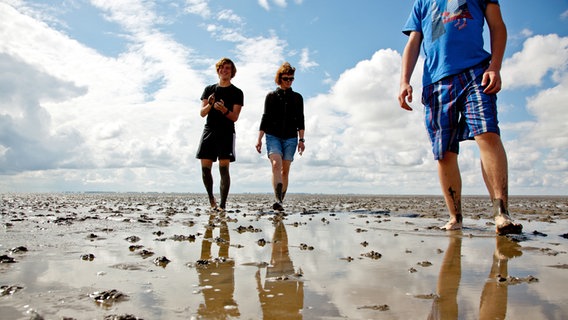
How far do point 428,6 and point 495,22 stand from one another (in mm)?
774

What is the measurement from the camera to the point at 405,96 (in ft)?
15.0

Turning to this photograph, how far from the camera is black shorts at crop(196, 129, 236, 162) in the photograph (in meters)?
7.56

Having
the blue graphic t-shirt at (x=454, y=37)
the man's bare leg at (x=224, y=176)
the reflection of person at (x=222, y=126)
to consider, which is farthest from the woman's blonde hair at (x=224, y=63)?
the blue graphic t-shirt at (x=454, y=37)

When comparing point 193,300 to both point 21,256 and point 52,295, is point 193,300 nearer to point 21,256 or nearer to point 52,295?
point 52,295

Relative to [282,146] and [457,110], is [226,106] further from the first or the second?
[457,110]

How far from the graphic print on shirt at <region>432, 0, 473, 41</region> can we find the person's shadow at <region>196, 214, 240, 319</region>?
3.27 m

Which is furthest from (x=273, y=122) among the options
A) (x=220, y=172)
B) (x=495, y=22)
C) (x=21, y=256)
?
(x=21, y=256)

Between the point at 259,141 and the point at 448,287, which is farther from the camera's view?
the point at 259,141

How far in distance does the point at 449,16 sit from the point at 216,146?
15.6ft

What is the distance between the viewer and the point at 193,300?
5.77 feet

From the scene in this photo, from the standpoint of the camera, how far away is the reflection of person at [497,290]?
1563 millimetres

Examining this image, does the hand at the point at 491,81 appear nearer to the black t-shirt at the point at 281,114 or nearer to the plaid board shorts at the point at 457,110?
the plaid board shorts at the point at 457,110

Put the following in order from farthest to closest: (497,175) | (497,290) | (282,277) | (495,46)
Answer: (495,46), (497,175), (282,277), (497,290)

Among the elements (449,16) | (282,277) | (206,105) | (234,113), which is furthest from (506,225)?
(206,105)
